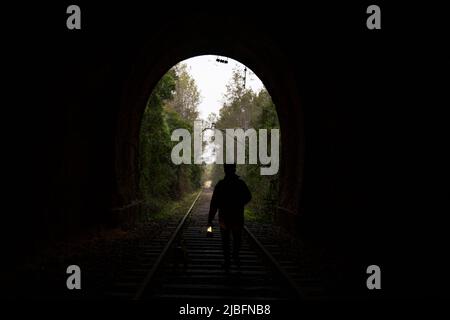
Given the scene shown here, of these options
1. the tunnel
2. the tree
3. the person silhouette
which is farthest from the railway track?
the tree

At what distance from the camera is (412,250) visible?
6.04 metres

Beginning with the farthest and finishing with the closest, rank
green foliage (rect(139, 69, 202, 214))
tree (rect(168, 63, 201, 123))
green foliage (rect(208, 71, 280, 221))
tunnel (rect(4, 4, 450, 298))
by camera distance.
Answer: tree (rect(168, 63, 201, 123))
green foliage (rect(208, 71, 280, 221))
green foliage (rect(139, 69, 202, 214))
tunnel (rect(4, 4, 450, 298))

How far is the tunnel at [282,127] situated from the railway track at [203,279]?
82cm

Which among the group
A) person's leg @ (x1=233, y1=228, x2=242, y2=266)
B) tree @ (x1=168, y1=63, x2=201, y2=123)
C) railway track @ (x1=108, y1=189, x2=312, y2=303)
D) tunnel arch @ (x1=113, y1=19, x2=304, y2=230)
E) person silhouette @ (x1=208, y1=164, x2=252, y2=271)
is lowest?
railway track @ (x1=108, y1=189, x2=312, y2=303)

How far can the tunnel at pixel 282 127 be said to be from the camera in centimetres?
630

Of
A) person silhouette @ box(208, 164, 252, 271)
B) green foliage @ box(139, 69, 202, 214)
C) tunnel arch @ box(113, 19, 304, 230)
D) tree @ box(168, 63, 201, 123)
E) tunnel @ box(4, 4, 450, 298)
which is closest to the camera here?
person silhouette @ box(208, 164, 252, 271)

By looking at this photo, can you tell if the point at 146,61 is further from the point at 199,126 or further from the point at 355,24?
the point at 199,126

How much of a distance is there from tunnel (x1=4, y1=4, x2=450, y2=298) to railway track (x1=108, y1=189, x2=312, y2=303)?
32.3 inches

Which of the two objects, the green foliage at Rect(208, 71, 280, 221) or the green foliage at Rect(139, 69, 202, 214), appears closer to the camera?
the green foliage at Rect(139, 69, 202, 214)

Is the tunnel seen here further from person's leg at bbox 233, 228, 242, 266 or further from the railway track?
person's leg at bbox 233, 228, 242, 266

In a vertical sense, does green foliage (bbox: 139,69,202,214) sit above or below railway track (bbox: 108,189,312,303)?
above

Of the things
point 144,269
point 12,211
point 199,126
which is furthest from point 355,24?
point 199,126

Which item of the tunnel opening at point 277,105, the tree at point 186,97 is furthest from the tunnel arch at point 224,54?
the tree at point 186,97

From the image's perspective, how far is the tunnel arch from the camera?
1052 cm
